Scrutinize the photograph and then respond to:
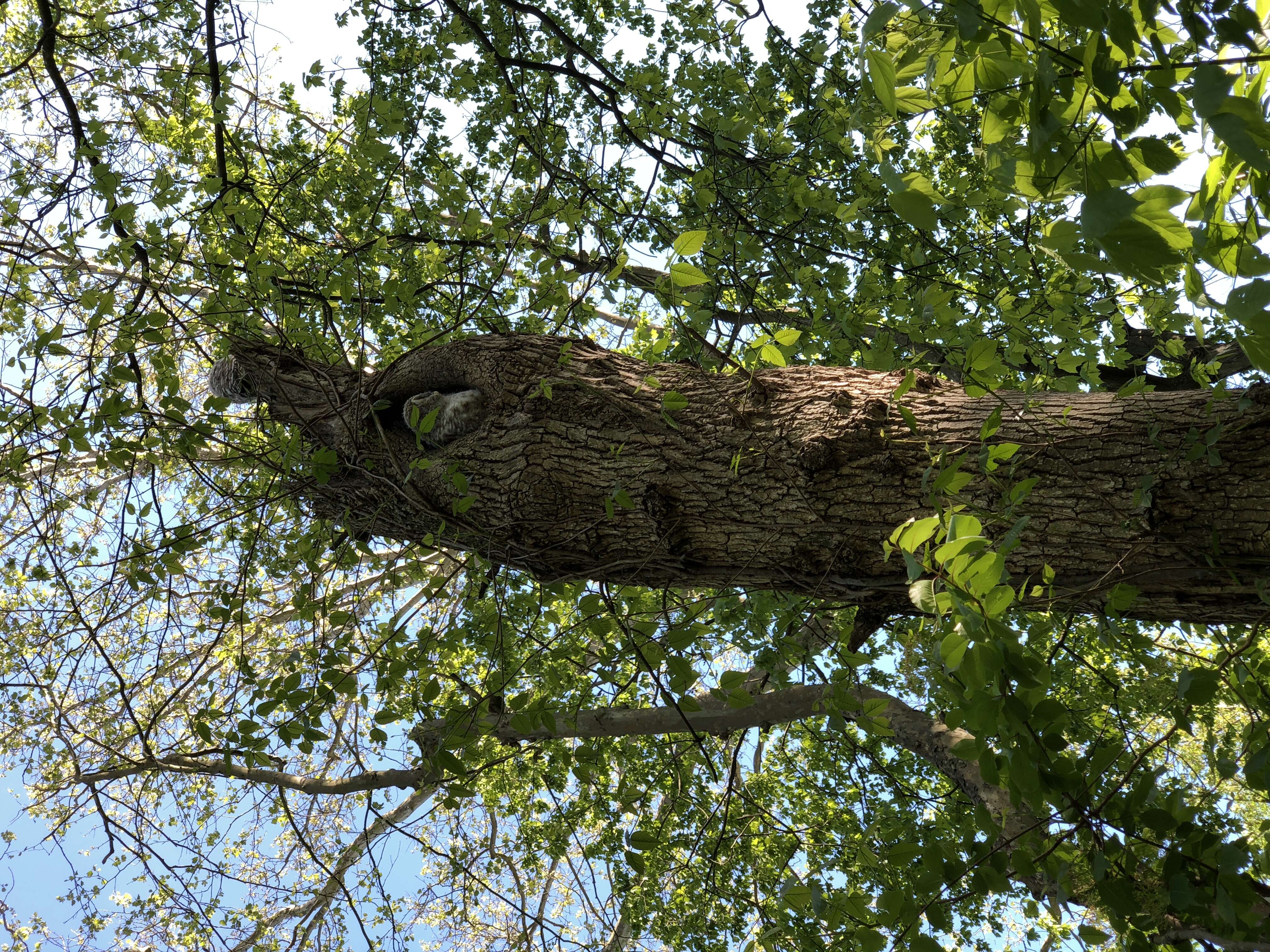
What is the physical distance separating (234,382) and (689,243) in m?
2.29

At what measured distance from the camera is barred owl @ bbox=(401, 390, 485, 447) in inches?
98.3

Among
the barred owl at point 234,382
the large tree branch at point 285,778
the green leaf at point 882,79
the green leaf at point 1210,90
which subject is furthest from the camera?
the large tree branch at point 285,778

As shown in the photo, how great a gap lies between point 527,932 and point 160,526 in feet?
7.45

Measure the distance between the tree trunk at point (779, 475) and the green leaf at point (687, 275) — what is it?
47 cm

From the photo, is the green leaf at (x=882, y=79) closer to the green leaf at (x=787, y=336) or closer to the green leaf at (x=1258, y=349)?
the green leaf at (x=1258, y=349)

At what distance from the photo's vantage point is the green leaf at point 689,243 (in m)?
1.63

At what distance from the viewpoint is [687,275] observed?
1677mm

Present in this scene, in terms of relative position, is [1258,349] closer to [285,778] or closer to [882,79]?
[882,79]

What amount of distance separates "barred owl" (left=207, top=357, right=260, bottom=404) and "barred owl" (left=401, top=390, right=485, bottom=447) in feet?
3.05

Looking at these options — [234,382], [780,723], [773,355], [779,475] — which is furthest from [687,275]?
[780,723]

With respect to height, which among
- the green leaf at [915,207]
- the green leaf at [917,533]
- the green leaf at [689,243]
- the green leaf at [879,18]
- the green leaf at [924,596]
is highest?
the green leaf at [689,243]

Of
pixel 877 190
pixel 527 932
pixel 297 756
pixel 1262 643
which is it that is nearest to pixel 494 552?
pixel 527 932

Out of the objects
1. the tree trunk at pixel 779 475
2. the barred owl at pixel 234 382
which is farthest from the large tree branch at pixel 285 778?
the barred owl at pixel 234 382

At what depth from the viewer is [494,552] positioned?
7.97 feet
